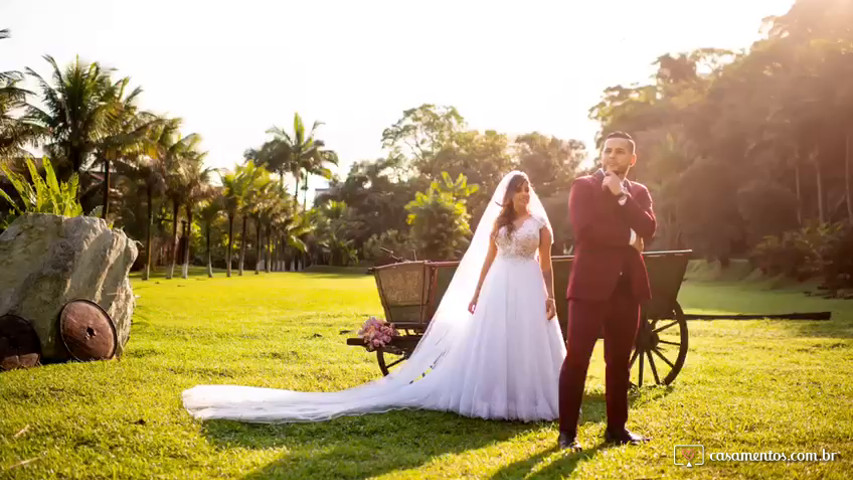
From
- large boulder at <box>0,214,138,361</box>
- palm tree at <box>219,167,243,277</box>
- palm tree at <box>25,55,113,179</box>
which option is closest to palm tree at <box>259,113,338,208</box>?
palm tree at <box>219,167,243,277</box>

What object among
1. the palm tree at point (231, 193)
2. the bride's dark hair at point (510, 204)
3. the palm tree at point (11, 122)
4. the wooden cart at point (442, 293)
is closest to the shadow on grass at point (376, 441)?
the wooden cart at point (442, 293)

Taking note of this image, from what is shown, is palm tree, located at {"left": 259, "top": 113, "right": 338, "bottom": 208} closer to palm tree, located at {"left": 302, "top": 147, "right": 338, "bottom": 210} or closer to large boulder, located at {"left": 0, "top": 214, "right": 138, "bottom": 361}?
palm tree, located at {"left": 302, "top": 147, "right": 338, "bottom": 210}

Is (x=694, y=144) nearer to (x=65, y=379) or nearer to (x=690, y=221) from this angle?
(x=690, y=221)

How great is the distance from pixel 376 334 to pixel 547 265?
2.37 meters

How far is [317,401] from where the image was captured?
23.4 feet

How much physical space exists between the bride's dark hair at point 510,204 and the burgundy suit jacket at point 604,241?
1.35m

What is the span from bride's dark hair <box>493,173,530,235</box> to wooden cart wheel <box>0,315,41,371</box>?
6991 mm

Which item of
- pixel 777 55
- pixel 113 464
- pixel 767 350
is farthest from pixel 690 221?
pixel 113 464

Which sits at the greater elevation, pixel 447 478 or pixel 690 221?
pixel 690 221

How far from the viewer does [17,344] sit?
980 cm

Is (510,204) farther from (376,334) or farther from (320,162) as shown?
(320,162)

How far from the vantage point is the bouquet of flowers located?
805cm

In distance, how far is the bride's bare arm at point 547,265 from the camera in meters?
6.65

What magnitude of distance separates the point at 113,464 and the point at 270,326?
1168 cm
